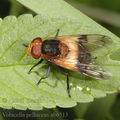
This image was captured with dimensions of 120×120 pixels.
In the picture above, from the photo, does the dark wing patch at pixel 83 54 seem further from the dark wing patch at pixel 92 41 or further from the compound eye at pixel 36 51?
the compound eye at pixel 36 51

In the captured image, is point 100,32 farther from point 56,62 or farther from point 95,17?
point 95,17

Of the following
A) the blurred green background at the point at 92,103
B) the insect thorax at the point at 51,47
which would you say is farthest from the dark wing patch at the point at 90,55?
the blurred green background at the point at 92,103

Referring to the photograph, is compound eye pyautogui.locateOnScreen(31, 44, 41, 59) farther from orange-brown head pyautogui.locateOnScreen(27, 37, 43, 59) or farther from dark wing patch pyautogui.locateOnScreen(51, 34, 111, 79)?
dark wing patch pyautogui.locateOnScreen(51, 34, 111, 79)

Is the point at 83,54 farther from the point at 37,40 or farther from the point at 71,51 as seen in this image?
the point at 37,40

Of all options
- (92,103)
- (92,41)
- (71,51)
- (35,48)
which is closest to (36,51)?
(35,48)

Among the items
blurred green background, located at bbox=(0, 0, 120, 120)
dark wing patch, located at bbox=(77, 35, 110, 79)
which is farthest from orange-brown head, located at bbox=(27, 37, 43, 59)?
blurred green background, located at bbox=(0, 0, 120, 120)

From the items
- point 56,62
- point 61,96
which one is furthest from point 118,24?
point 61,96

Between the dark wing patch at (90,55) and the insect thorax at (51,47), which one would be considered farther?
the insect thorax at (51,47)

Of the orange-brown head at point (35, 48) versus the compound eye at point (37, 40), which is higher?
the compound eye at point (37, 40)
